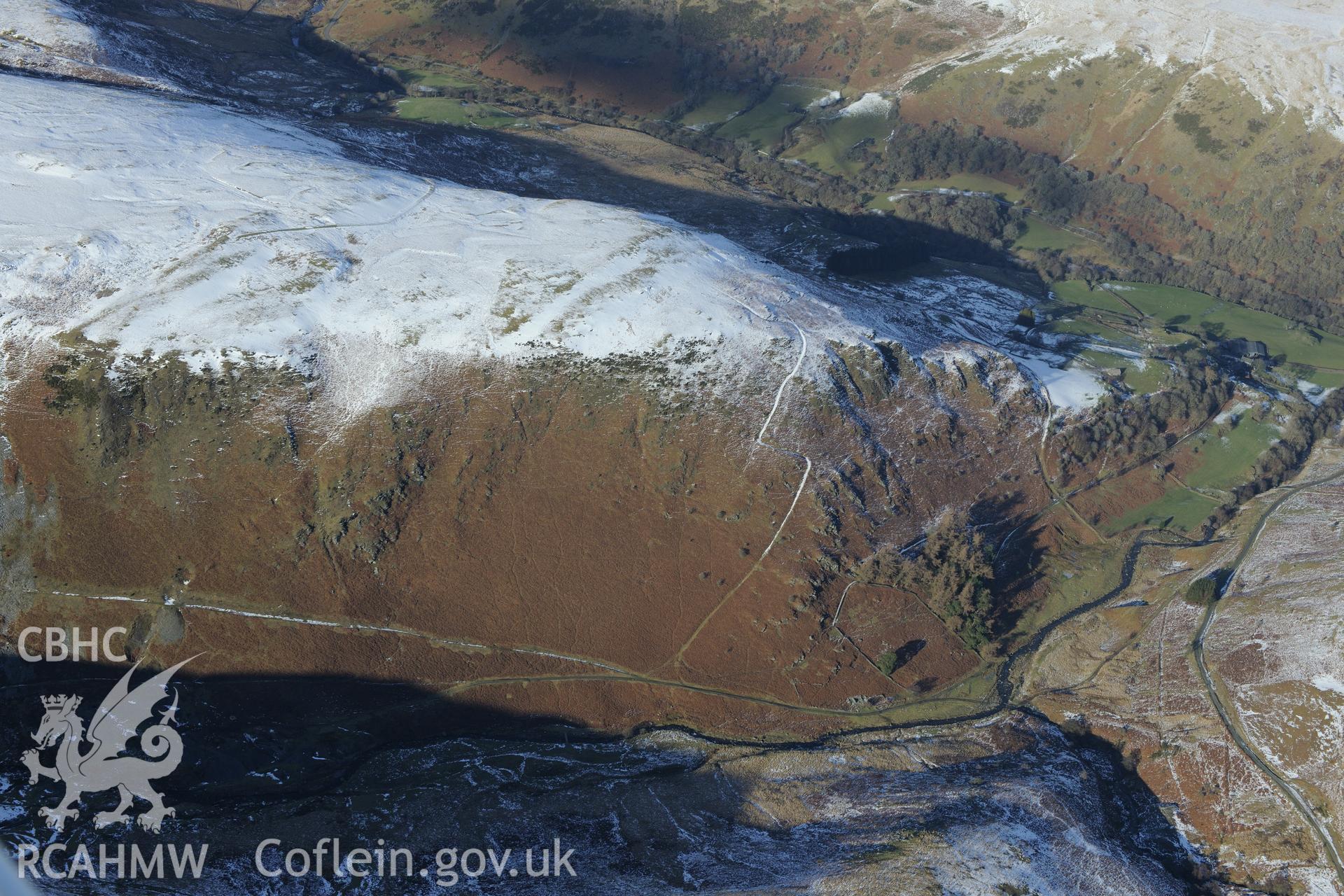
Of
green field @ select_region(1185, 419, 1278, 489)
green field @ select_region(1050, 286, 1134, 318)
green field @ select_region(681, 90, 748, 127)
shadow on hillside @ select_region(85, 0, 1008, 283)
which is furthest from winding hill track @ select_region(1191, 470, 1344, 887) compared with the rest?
green field @ select_region(681, 90, 748, 127)

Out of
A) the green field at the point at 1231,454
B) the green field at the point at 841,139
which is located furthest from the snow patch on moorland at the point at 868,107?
the green field at the point at 1231,454

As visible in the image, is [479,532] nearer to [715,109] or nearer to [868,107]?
[715,109]

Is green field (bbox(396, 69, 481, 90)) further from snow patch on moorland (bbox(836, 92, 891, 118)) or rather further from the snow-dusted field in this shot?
the snow-dusted field

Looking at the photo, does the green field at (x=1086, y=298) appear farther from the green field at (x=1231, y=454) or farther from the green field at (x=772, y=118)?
the green field at (x=772, y=118)

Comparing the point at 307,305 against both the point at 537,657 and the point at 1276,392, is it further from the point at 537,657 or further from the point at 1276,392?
the point at 1276,392

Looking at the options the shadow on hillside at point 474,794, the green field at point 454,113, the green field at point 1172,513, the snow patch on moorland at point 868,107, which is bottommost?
the shadow on hillside at point 474,794

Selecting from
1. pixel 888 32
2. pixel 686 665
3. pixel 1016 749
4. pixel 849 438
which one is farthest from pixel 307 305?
pixel 888 32

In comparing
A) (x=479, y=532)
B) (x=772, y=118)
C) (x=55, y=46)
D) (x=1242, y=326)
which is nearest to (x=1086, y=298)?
(x=1242, y=326)
